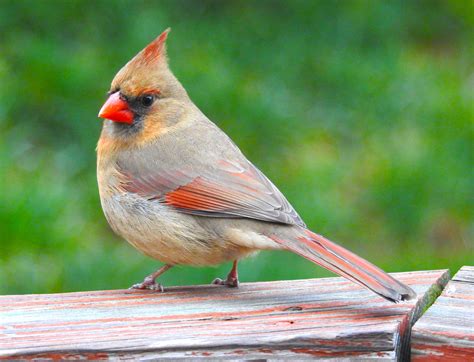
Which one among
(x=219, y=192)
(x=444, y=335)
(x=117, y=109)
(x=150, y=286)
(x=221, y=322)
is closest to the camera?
(x=444, y=335)

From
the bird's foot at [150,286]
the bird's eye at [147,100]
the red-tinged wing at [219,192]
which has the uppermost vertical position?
the bird's eye at [147,100]

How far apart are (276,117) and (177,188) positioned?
3046mm

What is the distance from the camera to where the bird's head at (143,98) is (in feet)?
11.4

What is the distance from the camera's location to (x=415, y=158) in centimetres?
582

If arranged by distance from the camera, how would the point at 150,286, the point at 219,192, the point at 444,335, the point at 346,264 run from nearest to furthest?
1. the point at 444,335
2. the point at 346,264
3. the point at 150,286
4. the point at 219,192

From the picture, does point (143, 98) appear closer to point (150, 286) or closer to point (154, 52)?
point (154, 52)

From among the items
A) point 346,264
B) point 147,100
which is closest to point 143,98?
point 147,100

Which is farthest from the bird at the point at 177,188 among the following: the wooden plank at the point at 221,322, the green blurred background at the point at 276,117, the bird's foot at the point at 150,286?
the green blurred background at the point at 276,117

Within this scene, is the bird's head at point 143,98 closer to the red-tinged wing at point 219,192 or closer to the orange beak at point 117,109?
the orange beak at point 117,109

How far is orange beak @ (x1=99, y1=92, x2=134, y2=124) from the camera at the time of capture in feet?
11.4

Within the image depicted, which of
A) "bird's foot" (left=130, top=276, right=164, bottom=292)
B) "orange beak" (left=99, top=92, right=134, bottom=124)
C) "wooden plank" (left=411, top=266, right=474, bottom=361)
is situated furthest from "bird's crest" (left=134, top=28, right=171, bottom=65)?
"wooden plank" (left=411, top=266, right=474, bottom=361)

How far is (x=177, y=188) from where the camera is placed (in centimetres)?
334

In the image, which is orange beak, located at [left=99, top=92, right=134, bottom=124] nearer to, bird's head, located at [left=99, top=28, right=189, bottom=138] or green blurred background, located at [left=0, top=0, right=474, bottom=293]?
bird's head, located at [left=99, top=28, right=189, bottom=138]

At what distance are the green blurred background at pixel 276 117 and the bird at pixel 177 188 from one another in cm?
116
